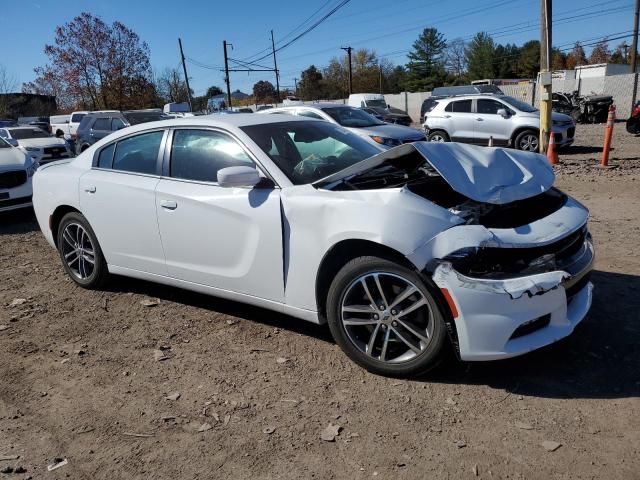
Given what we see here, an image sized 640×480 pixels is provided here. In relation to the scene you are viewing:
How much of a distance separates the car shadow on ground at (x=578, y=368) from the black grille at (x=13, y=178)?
8045mm

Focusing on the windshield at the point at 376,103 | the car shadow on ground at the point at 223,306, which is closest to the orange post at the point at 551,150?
the car shadow on ground at the point at 223,306

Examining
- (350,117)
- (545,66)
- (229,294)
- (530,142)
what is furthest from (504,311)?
(530,142)

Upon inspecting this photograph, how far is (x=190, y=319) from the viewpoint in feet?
13.9

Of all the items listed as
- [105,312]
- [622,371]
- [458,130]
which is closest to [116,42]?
[458,130]

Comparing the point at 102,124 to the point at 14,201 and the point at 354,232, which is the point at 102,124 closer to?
the point at 14,201

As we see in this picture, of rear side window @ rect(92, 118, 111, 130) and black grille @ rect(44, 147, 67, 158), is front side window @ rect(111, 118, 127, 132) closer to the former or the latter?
rear side window @ rect(92, 118, 111, 130)

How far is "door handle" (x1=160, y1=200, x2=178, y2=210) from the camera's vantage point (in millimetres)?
3906

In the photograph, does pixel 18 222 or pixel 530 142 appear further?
pixel 530 142

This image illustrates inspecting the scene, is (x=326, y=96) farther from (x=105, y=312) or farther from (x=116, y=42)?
(x=105, y=312)

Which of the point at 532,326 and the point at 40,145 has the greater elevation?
the point at 40,145

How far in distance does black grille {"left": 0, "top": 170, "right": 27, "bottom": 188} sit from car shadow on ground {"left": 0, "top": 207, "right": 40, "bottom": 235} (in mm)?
480

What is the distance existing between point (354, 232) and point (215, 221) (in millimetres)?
1159

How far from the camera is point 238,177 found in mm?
3395

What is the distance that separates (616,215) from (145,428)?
624 cm
